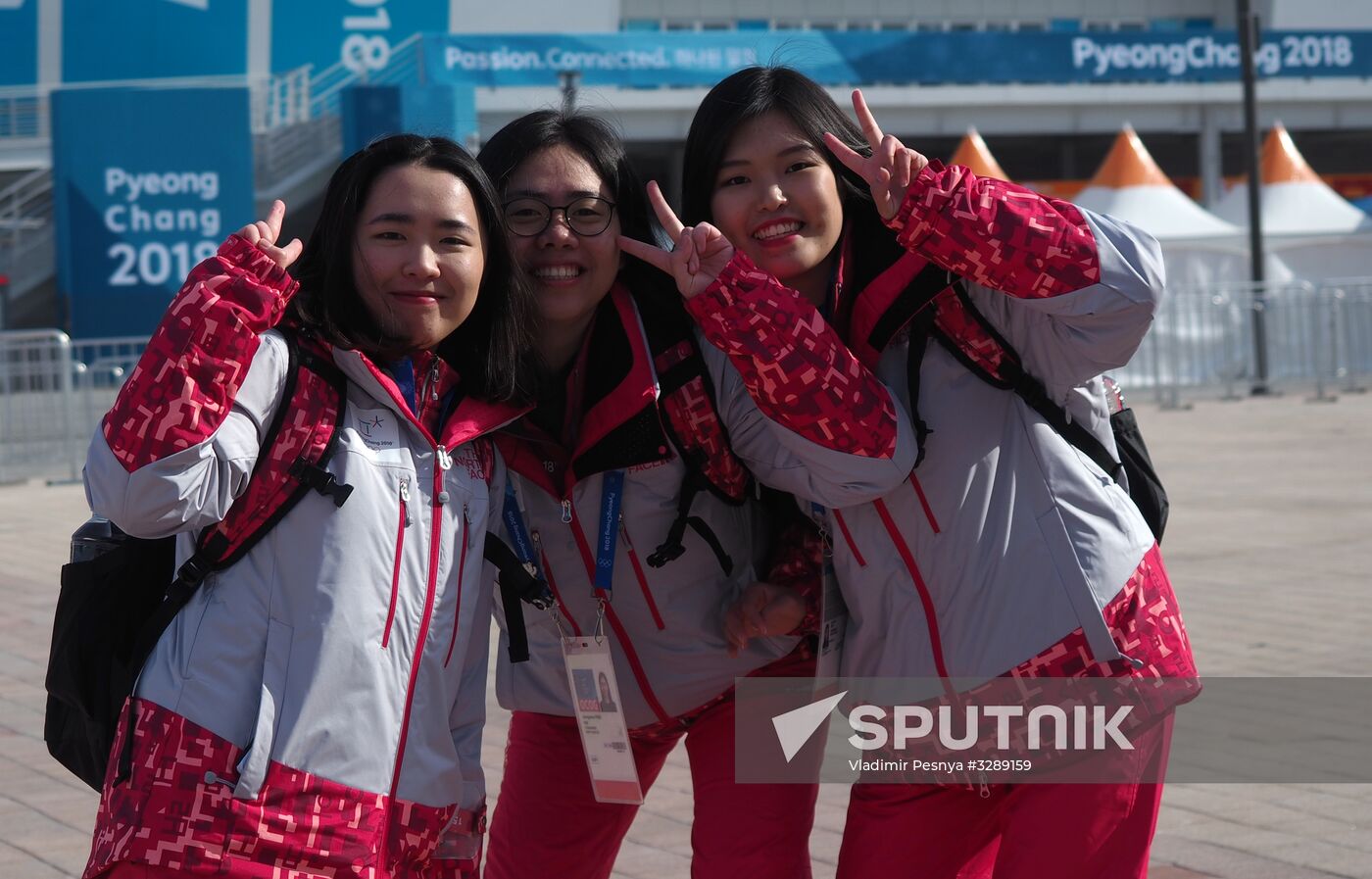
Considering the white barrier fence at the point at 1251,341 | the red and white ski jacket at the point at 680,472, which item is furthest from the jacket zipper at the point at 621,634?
the white barrier fence at the point at 1251,341

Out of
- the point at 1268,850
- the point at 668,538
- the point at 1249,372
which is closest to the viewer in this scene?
the point at 668,538

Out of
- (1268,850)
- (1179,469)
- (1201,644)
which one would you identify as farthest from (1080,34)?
(1268,850)

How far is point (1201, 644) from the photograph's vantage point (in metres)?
6.78

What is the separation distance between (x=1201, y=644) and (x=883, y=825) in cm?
433

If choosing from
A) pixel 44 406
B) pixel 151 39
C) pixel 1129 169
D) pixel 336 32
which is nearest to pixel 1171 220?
pixel 1129 169

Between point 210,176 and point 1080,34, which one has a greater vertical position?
point 1080,34

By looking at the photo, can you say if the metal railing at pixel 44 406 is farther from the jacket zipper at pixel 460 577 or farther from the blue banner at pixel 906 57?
the blue banner at pixel 906 57

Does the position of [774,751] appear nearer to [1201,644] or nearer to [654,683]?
[654,683]

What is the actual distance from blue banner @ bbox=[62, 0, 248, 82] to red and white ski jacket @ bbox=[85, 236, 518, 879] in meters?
30.7

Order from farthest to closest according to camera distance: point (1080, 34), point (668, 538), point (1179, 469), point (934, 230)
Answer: point (1080, 34) → point (1179, 469) → point (668, 538) → point (934, 230)

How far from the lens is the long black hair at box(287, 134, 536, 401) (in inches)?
105

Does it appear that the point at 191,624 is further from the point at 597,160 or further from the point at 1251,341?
the point at 1251,341

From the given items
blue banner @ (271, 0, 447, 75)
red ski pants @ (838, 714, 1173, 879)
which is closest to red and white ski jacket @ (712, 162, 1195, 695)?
red ski pants @ (838, 714, 1173, 879)

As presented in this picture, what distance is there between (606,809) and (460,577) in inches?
34.0
